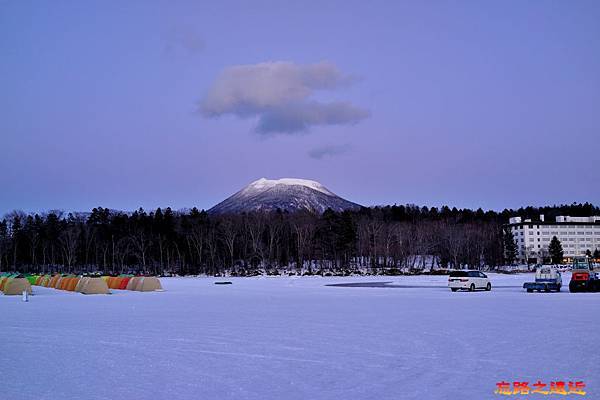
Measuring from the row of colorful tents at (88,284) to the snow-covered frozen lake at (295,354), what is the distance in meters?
20.5

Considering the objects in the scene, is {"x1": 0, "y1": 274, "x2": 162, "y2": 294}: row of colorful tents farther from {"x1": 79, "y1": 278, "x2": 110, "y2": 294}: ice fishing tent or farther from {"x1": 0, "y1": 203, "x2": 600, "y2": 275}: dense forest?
{"x1": 0, "y1": 203, "x2": 600, "y2": 275}: dense forest

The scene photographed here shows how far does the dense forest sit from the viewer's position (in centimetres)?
12838

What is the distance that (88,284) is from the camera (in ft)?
148

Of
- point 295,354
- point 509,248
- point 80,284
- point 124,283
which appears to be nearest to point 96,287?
point 80,284

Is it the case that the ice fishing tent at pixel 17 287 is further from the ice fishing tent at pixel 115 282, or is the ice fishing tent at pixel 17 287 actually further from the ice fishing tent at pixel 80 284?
the ice fishing tent at pixel 115 282

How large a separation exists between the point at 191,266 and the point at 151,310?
105469 mm

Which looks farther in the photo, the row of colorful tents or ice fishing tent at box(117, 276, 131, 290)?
ice fishing tent at box(117, 276, 131, 290)

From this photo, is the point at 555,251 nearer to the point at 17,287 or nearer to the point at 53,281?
the point at 53,281

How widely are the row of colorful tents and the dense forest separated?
67.7 meters

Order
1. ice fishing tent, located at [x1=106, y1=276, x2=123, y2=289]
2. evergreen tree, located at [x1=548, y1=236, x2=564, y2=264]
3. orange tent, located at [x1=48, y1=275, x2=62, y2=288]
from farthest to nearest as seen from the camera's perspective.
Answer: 1. evergreen tree, located at [x1=548, y1=236, x2=564, y2=264]
2. orange tent, located at [x1=48, y1=275, x2=62, y2=288]
3. ice fishing tent, located at [x1=106, y1=276, x2=123, y2=289]

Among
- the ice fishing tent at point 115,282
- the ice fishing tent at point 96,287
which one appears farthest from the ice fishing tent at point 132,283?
the ice fishing tent at point 96,287

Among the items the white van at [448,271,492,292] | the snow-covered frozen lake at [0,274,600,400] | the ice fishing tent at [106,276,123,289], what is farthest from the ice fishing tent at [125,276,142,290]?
the snow-covered frozen lake at [0,274,600,400]

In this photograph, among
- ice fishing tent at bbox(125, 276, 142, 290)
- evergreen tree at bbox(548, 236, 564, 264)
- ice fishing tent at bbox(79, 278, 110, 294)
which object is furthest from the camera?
evergreen tree at bbox(548, 236, 564, 264)

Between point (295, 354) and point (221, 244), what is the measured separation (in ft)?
407
